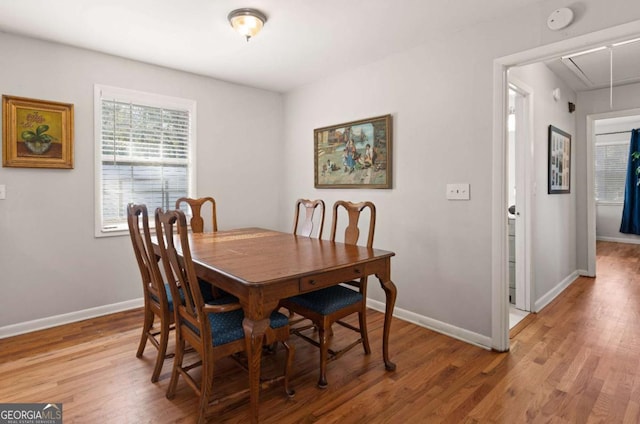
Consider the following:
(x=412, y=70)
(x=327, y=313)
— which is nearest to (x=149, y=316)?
(x=327, y=313)

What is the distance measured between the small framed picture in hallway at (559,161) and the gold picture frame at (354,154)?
1766 millimetres

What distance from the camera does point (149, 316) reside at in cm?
231

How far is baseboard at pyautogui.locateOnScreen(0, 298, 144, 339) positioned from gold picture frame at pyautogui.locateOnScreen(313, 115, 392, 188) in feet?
7.57

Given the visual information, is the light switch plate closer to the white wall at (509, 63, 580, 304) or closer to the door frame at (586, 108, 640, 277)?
the white wall at (509, 63, 580, 304)

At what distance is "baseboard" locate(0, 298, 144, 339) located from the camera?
2.75 meters

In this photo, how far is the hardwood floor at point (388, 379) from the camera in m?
1.79

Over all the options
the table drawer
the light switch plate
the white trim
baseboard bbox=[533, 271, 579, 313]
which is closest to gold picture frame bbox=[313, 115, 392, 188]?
the light switch plate

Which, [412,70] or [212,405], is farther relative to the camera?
[412,70]

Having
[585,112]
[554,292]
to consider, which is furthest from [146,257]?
[585,112]

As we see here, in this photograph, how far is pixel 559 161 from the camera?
3.76 meters

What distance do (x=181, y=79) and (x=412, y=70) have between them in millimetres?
2355

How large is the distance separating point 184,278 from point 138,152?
2222mm

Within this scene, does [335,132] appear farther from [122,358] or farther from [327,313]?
[122,358]

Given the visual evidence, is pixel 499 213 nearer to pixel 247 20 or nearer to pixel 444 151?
pixel 444 151
